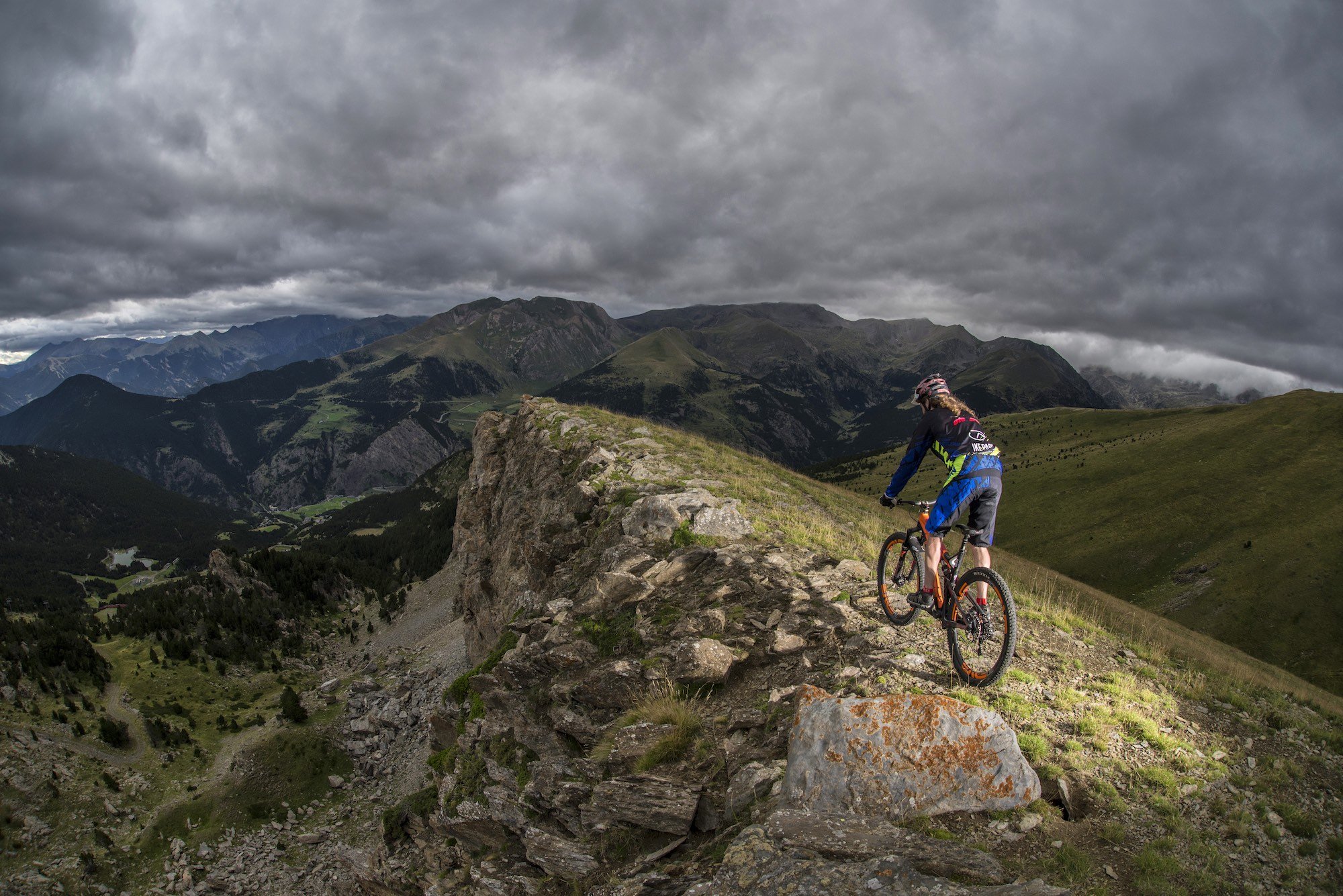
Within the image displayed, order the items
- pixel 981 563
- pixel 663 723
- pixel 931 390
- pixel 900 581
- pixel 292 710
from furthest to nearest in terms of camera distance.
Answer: pixel 292 710 → pixel 900 581 → pixel 931 390 → pixel 663 723 → pixel 981 563

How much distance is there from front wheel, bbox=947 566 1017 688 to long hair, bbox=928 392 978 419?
271 centimetres

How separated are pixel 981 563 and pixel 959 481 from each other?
4.64 feet

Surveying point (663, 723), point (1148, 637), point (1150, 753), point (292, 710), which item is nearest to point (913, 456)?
point (1150, 753)

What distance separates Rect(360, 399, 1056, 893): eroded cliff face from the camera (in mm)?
6434

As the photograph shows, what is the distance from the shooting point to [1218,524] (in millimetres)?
99750

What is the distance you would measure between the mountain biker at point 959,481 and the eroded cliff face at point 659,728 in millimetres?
1920

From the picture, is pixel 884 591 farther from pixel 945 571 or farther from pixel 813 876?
pixel 813 876

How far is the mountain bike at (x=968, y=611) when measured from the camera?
→ 8562 millimetres

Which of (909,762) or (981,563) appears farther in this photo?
(981,563)

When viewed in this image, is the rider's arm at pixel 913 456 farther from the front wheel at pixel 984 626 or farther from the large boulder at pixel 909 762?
the large boulder at pixel 909 762

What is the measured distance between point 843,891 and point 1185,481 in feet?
509

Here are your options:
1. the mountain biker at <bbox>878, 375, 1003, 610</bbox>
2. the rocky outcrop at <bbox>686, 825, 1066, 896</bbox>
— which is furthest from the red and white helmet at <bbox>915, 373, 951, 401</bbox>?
the rocky outcrop at <bbox>686, 825, 1066, 896</bbox>

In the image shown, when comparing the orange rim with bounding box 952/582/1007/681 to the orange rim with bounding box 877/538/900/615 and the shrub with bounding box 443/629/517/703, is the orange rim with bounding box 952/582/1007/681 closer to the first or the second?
the orange rim with bounding box 877/538/900/615

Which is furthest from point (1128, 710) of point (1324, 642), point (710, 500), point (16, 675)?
point (1324, 642)
